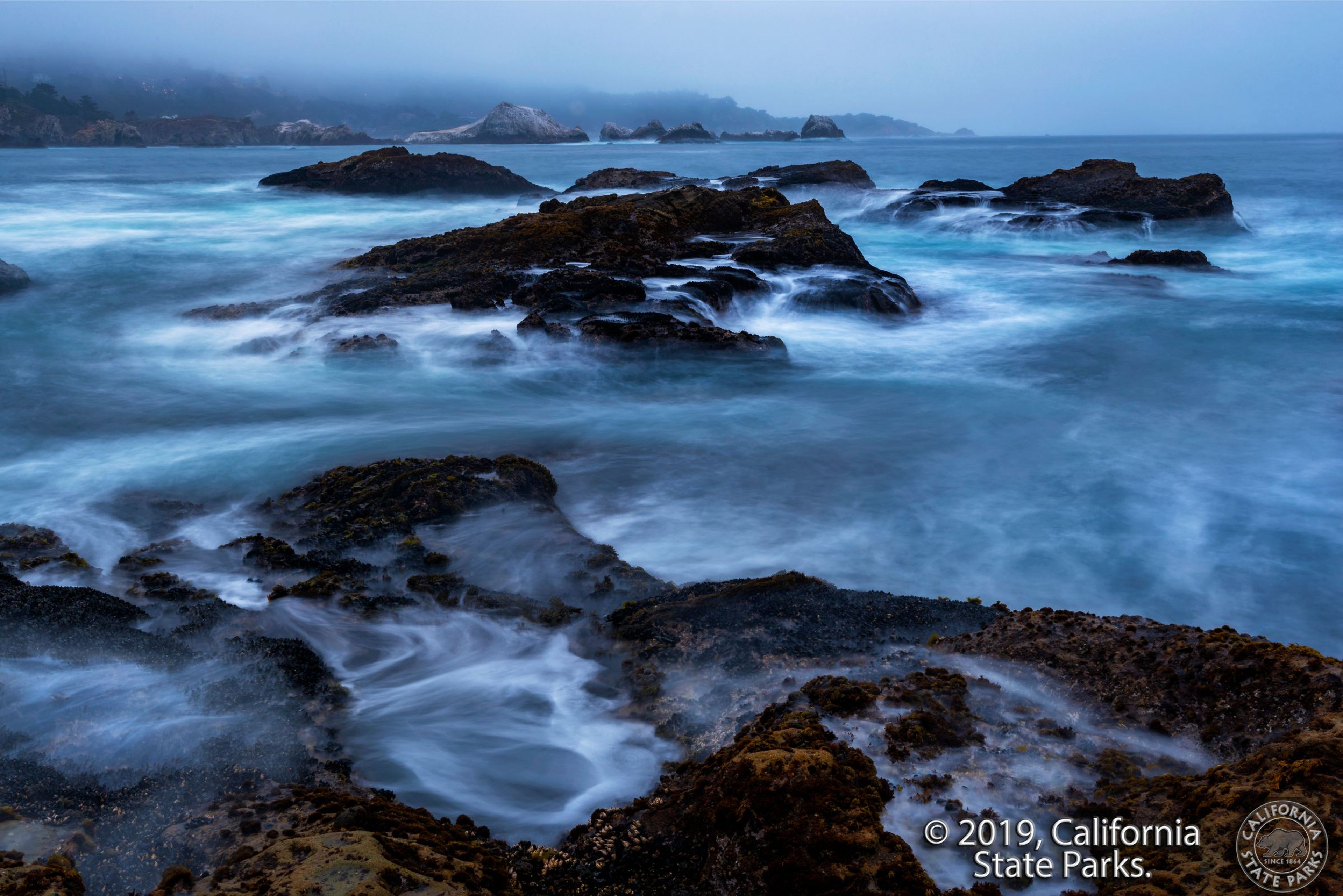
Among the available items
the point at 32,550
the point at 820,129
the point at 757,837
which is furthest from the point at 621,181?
the point at 820,129

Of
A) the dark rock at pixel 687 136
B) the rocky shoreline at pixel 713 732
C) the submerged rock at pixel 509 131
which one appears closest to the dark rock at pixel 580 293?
the rocky shoreline at pixel 713 732

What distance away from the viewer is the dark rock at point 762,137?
144m

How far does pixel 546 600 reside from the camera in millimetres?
6039

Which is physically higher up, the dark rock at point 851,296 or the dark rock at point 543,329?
the dark rock at point 851,296

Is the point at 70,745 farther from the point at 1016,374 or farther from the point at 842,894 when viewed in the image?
the point at 1016,374

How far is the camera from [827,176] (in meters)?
36.0

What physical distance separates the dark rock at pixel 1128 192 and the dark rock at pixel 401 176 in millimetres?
21440

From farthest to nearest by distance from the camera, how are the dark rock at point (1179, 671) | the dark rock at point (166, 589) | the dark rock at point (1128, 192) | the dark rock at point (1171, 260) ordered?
the dark rock at point (1128, 192), the dark rock at point (1171, 260), the dark rock at point (166, 589), the dark rock at point (1179, 671)

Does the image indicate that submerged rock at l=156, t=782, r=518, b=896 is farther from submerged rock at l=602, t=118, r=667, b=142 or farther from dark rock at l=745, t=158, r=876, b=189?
submerged rock at l=602, t=118, r=667, b=142

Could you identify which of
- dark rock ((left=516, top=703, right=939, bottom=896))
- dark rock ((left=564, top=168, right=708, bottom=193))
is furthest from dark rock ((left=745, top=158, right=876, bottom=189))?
dark rock ((left=516, top=703, right=939, bottom=896))

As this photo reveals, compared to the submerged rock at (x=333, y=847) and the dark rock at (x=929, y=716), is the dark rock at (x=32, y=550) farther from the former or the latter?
the dark rock at (x=929, y=716)

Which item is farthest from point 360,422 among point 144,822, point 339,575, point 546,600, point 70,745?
point 144,822

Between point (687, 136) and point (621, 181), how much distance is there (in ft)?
→ 364

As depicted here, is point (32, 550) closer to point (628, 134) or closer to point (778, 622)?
point (778, 622)
